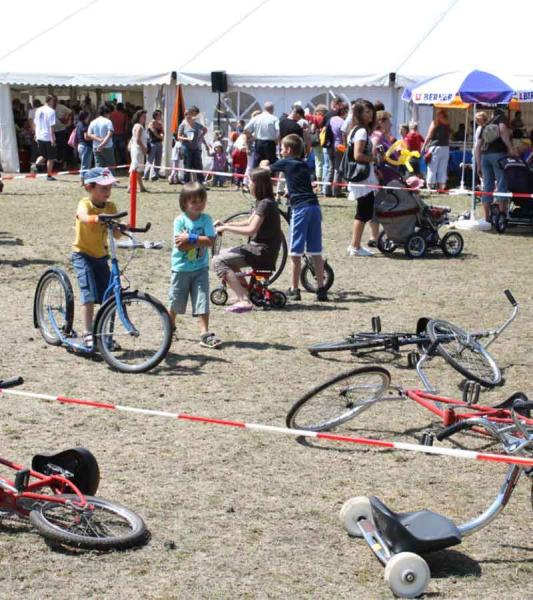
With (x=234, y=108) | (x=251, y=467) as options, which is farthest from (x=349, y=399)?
(x=234, y=108)

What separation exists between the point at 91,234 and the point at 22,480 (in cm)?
350

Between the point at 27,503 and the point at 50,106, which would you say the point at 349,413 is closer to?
the point at 27,503

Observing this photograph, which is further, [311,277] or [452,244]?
[452,244]

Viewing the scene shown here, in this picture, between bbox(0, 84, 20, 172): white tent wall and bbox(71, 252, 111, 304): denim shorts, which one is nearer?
bbox(71, 252, 111, 304): denim shorts

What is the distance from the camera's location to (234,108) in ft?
81.8

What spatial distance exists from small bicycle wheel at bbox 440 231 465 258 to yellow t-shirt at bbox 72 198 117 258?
22.3 feet

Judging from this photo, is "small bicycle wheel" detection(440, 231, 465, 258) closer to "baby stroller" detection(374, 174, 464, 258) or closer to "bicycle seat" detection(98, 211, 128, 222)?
"baby stroller" detection(374, 174, 464, 258)

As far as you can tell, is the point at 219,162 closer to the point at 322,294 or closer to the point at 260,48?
the point at 260,48

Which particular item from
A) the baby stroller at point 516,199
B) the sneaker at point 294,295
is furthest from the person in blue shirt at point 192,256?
the baby stroller at point 516,199

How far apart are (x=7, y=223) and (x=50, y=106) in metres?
8.47

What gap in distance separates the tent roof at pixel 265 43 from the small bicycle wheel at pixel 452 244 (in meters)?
8.14

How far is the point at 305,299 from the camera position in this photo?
1093 cm

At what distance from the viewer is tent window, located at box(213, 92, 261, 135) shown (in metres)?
24.6

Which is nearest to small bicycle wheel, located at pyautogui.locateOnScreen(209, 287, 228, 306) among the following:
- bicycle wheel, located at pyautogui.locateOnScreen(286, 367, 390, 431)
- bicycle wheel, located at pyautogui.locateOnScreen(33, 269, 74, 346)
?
bicycle wheel, located at pyautogui.locateOnScreen(33, 269, 74, 346)
